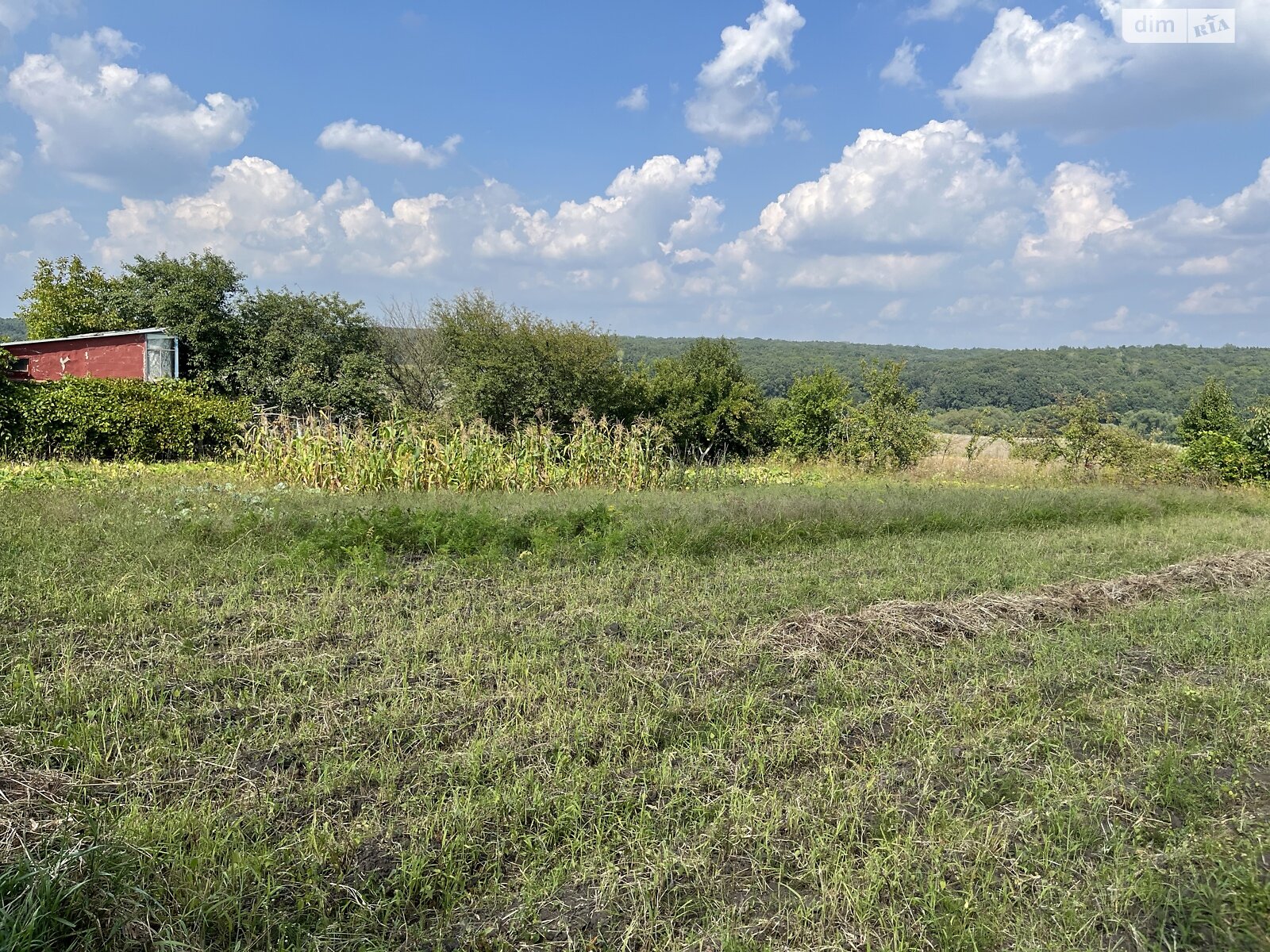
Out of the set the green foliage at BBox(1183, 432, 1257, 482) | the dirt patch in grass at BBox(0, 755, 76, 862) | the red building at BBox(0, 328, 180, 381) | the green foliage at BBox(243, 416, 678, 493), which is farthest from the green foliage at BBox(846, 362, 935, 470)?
the red building at BBox(0, 328, 180, 381)

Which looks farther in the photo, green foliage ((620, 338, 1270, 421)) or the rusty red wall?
green foliage ((620, 338, 1270, 421))

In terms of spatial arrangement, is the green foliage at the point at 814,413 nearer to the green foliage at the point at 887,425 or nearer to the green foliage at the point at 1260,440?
the green foliage at the point at 887,425

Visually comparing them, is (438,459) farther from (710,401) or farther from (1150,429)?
(1150,429)

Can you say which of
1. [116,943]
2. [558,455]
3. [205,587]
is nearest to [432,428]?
[558,455]

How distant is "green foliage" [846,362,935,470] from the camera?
18.3m

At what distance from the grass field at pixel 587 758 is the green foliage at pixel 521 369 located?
1053cm

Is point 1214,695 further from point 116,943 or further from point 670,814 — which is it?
point 116,943

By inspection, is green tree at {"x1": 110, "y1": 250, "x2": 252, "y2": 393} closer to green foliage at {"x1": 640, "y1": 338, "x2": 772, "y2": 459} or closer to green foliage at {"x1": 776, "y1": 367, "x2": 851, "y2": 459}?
green foliage at {"x1": 640, "y1": 338, "x2": 772, "y2": 459}

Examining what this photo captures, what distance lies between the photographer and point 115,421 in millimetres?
15047

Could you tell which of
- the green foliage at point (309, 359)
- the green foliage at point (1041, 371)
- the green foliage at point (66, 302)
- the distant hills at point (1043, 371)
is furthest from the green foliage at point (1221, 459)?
the green foliage at point (66, 302)

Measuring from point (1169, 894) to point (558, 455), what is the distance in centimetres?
1078

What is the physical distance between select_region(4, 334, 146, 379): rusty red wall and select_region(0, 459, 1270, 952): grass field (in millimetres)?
17275

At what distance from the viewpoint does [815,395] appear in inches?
854

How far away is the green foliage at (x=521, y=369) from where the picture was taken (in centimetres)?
1686
